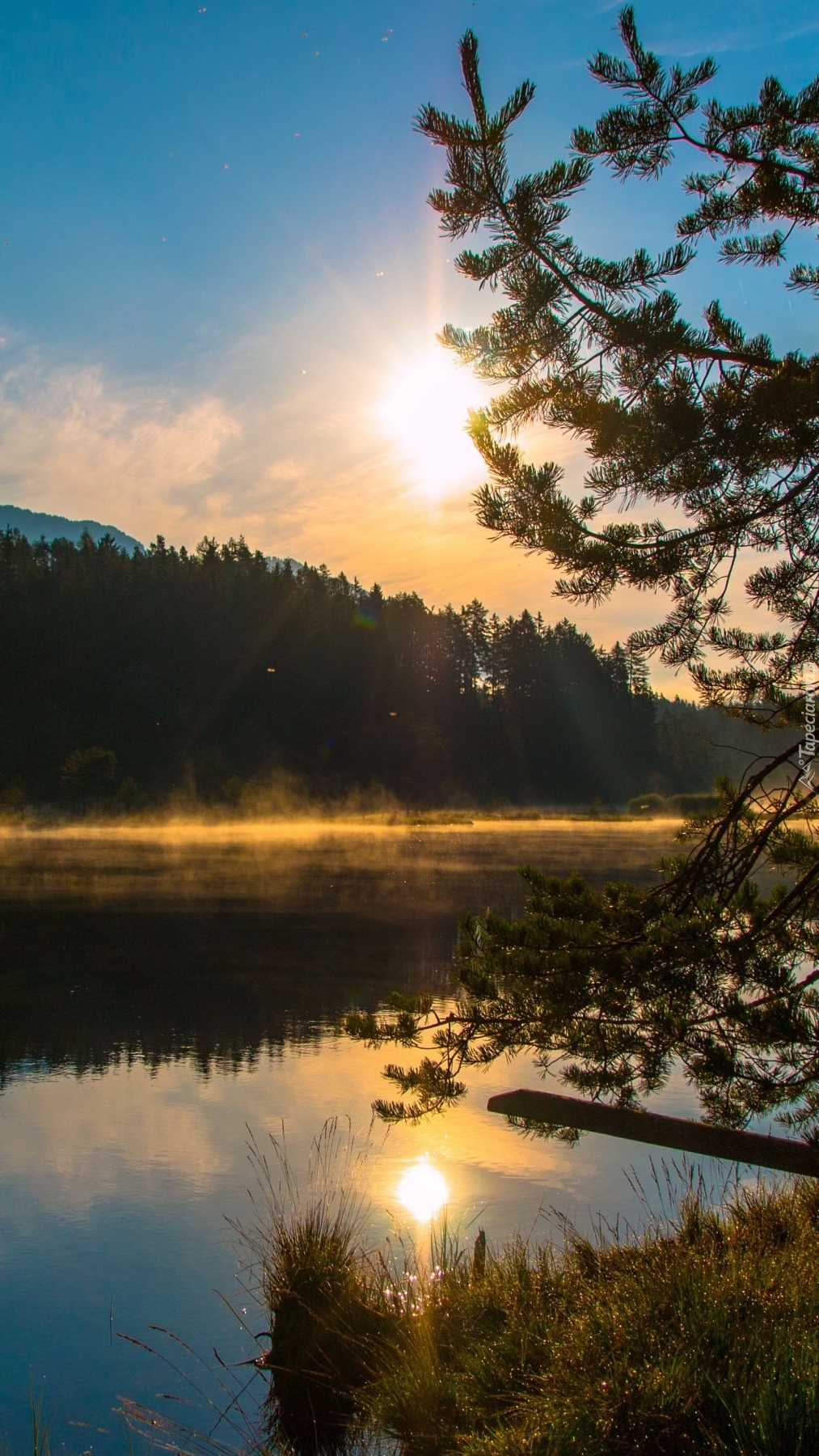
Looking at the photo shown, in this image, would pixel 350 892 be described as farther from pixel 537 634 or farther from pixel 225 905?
pixel 537 634

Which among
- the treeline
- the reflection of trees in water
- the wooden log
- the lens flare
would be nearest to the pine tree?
the wooden log

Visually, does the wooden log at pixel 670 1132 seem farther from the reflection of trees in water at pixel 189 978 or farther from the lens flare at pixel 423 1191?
the reflection of trees in water at pixel 189 978

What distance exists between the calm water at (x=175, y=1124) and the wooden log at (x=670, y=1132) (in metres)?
1.95

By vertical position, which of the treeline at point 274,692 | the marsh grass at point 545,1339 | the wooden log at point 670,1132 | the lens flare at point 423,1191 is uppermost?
the treeline at point 274,692

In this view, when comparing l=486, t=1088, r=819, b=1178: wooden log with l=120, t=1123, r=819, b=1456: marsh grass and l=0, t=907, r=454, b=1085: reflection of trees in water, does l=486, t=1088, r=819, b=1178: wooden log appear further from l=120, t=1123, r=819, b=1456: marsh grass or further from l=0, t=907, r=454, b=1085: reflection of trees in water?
l=0, t=907, r=454, b=1085: reflection of trees in water

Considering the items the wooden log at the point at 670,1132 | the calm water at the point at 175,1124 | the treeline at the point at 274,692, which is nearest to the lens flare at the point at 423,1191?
the calm water at the point at 175,1124

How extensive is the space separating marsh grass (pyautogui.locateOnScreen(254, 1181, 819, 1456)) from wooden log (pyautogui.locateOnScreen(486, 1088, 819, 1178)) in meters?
0.40

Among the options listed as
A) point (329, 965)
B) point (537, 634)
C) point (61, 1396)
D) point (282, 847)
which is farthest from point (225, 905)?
point (537, 634)

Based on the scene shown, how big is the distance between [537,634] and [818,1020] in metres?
107

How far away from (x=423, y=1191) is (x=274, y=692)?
281 feet

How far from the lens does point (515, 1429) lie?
151 inches

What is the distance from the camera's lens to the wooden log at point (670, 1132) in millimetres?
4863

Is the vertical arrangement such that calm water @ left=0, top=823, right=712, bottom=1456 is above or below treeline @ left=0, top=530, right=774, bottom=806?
below

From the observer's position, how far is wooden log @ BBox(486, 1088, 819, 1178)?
16.0 ft
